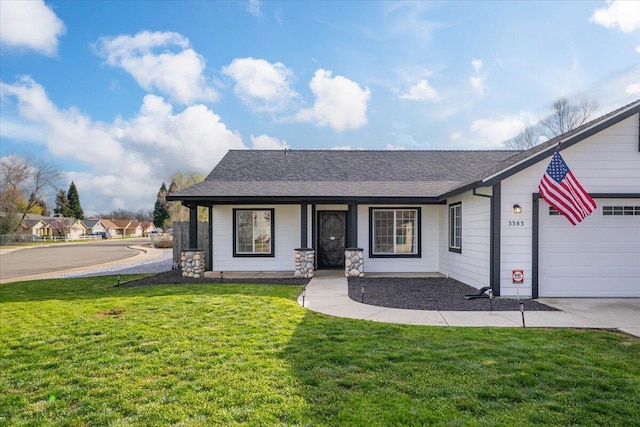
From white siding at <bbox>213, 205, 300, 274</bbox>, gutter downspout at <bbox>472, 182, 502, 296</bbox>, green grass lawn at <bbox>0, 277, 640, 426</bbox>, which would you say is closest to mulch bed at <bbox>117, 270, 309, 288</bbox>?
white siding at <bbox>213, 205, 300, 274</bbox>

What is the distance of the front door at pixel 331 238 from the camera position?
12.7 m

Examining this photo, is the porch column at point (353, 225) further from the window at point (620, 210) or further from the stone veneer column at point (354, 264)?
the window at point (620, 210)

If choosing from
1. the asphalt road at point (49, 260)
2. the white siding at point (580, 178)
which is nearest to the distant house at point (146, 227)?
the asphalt road at point (49, 260)

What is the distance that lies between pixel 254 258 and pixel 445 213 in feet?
21.5

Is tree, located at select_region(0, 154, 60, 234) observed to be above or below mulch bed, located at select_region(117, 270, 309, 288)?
above

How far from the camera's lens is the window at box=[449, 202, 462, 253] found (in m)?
10.1

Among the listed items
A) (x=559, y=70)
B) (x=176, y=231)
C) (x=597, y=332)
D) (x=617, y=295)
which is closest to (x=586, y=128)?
(x=617, y=295)

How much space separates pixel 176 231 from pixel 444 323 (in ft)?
37.2

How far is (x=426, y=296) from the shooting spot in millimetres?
7965

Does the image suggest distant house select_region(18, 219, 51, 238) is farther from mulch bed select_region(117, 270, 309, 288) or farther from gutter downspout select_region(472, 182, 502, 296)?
gutter downspout select_region(472, 182, 502, 296)

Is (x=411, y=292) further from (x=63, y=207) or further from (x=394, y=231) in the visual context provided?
(x=63, y=207)

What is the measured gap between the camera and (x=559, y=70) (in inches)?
628

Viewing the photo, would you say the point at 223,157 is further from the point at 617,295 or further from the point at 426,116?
the point at 617,295

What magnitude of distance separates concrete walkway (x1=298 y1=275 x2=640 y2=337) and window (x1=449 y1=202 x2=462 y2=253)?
9.66 ft
